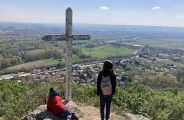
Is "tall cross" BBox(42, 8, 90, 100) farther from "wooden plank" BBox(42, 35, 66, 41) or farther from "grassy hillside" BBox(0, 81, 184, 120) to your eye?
"grassy hillside" BBox(0, 81, 184, 120)

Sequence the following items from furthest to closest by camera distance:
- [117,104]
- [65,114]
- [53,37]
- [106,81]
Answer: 1. [117,104]
2. [53,37]
3. [65,114]
4. [106,81]

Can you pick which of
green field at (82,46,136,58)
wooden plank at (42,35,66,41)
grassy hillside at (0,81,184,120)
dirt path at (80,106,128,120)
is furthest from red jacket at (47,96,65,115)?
green field at (82,46,136,58)

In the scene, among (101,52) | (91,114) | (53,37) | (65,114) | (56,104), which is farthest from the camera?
(101,52)

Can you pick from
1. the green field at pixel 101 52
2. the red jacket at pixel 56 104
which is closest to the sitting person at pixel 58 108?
the red jacket at pixel 56 104

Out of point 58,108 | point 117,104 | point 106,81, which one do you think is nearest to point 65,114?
point 58,108

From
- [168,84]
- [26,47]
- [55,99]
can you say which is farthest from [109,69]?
[26,47]

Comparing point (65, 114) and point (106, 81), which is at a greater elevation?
point (106, 81)

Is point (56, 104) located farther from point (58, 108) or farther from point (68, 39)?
point (68, 39)

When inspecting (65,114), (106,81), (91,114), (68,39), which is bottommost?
(91,114)

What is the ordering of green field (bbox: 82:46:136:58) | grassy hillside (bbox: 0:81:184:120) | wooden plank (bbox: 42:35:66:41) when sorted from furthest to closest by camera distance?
green field (bbox: 82:46:136:58), grassy hillside (bbox: 0:81:184:120), wooden plank (bbox: 42:35:66:41)

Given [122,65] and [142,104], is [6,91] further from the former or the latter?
[122,65]

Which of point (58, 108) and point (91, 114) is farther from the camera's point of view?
point (91, 114)

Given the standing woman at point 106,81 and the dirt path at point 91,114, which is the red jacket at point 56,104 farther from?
the dirt path at point 91,114

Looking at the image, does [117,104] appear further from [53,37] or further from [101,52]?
[101,52]
